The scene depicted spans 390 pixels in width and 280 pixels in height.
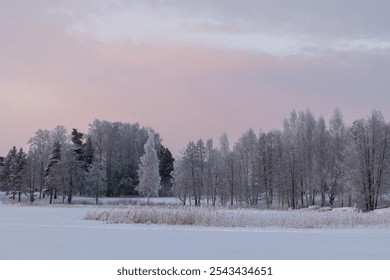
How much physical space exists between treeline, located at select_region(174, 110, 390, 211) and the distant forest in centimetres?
10

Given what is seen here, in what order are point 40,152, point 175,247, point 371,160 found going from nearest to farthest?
point 175,247
point 371,160
point 40,152

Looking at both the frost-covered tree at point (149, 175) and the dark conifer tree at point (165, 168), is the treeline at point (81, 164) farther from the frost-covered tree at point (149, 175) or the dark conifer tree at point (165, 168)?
the frost-covered tree at point (149, 175)

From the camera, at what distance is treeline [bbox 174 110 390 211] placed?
1770 inches

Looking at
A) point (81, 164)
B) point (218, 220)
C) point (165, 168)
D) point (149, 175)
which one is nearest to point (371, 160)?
point (218, 220)

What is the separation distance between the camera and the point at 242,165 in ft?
211

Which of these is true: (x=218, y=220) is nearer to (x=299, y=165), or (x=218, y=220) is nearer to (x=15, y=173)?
(x=299, y=165)

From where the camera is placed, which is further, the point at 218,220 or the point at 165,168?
the point at 165,168

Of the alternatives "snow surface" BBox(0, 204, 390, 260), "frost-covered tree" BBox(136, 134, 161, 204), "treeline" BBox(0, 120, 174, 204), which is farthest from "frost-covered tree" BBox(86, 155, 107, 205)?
"snow surface" BBox(0, 204, 390, 260)

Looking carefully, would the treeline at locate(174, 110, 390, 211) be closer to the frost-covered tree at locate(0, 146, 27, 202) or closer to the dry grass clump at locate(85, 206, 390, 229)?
the dry grass clump at locate(85, 206, 390, 229)

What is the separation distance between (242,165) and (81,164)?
23518 millimetres

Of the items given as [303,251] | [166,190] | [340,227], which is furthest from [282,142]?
[303,251]

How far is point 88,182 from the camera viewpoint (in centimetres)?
6125
